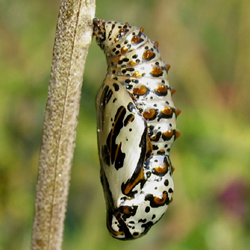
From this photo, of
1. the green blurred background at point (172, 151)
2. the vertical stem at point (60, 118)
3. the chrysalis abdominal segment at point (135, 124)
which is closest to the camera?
the vertical stem at point (60, 118)

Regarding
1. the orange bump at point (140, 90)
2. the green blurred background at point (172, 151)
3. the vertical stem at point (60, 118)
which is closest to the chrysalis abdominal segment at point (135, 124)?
the orange bump at point (140, 90)

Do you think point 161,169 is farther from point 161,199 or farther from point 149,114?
point 149,114

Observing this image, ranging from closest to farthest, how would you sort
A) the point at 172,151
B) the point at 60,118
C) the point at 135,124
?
the point at 60,118 < the point at 135,124 < the point at 172,151

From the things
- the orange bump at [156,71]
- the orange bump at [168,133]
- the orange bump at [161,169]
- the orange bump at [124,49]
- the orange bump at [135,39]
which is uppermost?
the orange bump at [135,39]

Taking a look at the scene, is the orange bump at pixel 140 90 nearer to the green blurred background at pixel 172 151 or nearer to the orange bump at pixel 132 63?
the orange bump at pixel 132 63

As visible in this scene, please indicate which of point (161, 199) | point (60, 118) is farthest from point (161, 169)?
point (60, 118)

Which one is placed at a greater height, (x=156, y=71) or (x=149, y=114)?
(x=156, y=71)

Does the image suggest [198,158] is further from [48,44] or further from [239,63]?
[48,44]

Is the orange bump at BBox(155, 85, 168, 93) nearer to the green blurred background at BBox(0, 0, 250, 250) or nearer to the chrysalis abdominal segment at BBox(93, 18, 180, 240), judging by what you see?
the chrysalis abdominal segment at BBox(93, 18, 180, 240)
